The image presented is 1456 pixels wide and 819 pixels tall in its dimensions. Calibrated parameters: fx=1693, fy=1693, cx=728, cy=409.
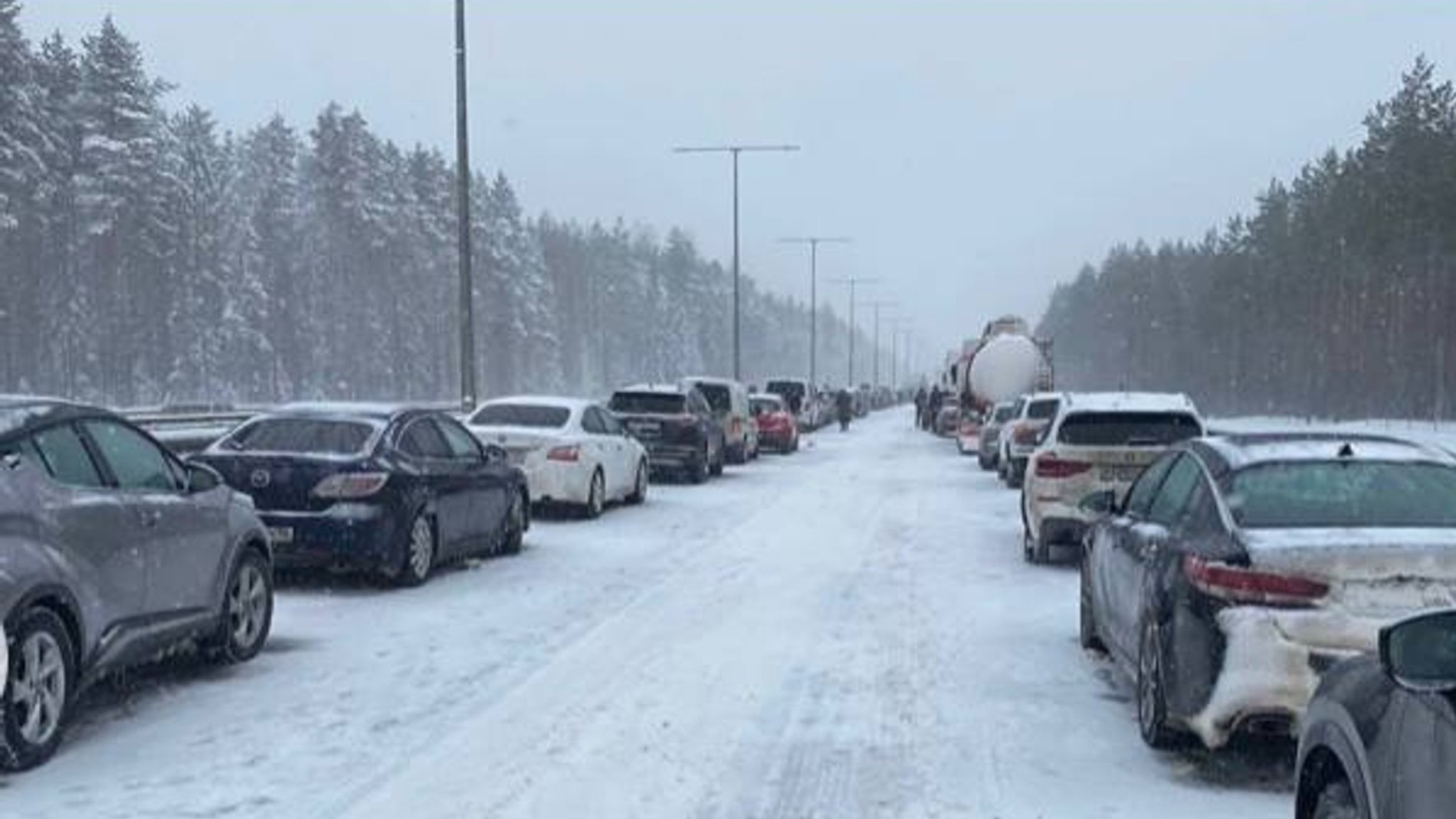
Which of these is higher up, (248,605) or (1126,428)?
(1126,428)

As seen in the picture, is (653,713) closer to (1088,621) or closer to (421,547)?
(1088,621)

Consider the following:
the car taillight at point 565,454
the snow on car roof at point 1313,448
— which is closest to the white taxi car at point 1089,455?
the car taillight at point 565,454

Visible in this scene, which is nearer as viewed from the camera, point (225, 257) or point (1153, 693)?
point (1153, 693)

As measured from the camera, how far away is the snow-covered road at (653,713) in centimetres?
679

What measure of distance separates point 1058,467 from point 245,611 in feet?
25.6

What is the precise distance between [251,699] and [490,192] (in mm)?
99435

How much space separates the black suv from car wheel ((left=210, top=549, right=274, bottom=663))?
1693 centimetres

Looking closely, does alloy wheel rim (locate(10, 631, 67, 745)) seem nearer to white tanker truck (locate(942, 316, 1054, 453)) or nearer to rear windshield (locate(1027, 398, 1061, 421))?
rear windshield (locate(1027, 398, 1061, 421))

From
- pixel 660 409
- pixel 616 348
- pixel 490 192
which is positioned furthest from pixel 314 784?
pixel 616 348

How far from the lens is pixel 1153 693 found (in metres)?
7.57

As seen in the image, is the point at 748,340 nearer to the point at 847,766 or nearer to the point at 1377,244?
the point at 1377,244

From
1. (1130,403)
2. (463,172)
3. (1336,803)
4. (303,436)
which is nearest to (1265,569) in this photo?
(1336,803)

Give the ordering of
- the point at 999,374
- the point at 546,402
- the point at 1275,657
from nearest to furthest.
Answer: the point at 1275,657
the point at 546,402
the point at 999,374

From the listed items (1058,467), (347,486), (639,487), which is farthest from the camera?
(639,487)
